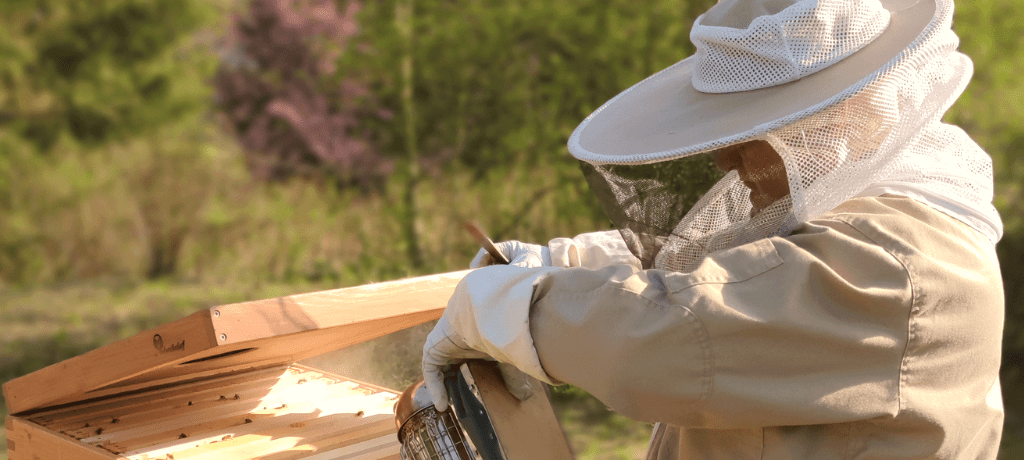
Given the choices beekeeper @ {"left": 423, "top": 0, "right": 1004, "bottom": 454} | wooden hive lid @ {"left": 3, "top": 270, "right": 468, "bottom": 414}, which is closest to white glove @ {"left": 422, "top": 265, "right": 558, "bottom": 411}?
beekeeper @ {"left": 423, "top": 0, "right": 1004, "bottom": 454}

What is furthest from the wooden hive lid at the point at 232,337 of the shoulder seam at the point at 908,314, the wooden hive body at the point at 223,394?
the shoulder seam at the point at 908,314

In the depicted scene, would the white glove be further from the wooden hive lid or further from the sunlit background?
the sunlit background

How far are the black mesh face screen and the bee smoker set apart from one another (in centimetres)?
41

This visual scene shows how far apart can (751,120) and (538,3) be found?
3527mm

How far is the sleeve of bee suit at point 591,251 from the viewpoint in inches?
69.9

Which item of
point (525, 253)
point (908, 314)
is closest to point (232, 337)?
point (525, 253)

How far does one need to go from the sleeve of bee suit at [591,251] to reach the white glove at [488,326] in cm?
54

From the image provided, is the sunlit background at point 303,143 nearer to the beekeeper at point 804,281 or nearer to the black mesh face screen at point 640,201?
the black mesh face screen at point 640,201

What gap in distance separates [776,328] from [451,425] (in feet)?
1.82

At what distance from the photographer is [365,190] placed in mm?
5883

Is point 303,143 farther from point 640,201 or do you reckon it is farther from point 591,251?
point 640,201

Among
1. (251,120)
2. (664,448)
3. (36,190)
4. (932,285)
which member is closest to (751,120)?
(932,285)

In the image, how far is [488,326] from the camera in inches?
44.9

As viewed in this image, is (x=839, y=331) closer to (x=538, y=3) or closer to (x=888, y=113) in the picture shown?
(x=888, y=113)
